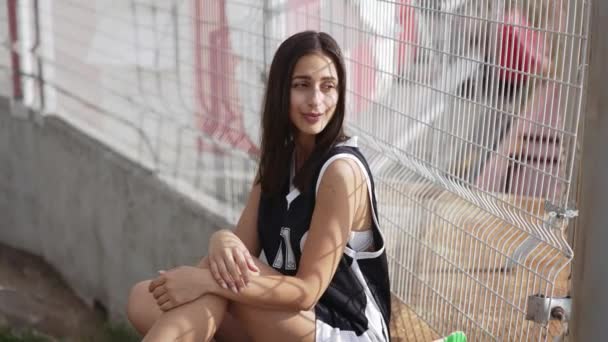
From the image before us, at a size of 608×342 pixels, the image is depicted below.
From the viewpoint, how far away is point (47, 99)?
22.5 feet

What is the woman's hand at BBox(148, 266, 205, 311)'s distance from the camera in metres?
2.95

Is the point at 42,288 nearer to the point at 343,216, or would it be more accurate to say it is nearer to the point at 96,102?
the point at 96,102

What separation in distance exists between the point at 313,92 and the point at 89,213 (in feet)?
11.9

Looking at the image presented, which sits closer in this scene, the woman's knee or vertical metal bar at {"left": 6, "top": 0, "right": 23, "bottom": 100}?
the woman's knee

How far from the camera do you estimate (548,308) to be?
2.83 meters

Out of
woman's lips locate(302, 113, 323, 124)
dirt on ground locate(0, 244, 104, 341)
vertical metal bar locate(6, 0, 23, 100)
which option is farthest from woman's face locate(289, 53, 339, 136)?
vertical metal bar locate(6, 0, 23, 100)

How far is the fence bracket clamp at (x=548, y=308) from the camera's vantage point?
2807 mm

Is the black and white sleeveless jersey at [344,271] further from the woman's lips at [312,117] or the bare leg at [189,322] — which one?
the bare leg at [189,322]

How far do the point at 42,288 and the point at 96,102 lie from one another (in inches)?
52.0

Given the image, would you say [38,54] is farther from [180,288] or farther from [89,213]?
[180,288]

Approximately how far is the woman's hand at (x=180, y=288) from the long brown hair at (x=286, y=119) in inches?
16.7

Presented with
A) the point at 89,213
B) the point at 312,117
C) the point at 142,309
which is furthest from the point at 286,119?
the point at 89,213

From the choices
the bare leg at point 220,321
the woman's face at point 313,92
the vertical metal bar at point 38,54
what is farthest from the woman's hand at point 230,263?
the vertical metal bar at point 38,54

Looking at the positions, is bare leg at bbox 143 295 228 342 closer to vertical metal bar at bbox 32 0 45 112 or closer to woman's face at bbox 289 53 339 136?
woman's face at bbox 289 53 339 136
